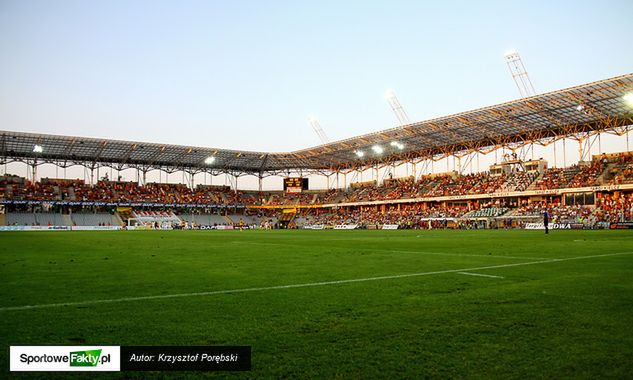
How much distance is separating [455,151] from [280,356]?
6879 centimetres

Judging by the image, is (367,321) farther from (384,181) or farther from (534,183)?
(384,181)

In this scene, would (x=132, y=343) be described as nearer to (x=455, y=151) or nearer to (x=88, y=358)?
(x=88, y=358)

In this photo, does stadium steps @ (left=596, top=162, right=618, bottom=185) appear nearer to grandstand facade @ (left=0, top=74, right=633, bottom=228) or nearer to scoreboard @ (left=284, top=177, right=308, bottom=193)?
A: grandstand facade @ (left=0, top=74, right=633, bottom=228)

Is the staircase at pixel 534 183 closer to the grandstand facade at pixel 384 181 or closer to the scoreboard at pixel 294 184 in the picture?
the grandstand facade at pixel 384 181

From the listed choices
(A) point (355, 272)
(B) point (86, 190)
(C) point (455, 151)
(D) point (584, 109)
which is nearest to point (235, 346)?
(A) point (355, 272)

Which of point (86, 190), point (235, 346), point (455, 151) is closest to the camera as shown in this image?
point (235, 346)

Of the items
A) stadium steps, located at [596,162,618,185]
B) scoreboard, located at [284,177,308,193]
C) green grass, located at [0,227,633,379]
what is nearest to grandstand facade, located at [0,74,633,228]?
stadium steps, located at [596,162,618,185]

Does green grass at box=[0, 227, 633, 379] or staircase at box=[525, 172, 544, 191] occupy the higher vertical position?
staircase at box=[525, 172, 544, 191]

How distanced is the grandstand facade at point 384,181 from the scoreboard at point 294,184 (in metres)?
3.07

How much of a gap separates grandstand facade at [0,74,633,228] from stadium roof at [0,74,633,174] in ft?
0.57

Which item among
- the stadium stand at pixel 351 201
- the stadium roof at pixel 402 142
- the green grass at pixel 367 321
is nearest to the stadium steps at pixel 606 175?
the stadium stand at pixel 351 201

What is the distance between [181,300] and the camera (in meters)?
6.48

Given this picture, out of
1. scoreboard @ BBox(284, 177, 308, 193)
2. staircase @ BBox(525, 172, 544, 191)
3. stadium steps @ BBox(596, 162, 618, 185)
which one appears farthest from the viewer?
scoreboard @ BBox(284, 177, 308, 193)

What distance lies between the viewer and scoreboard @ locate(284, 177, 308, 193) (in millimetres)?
87375
